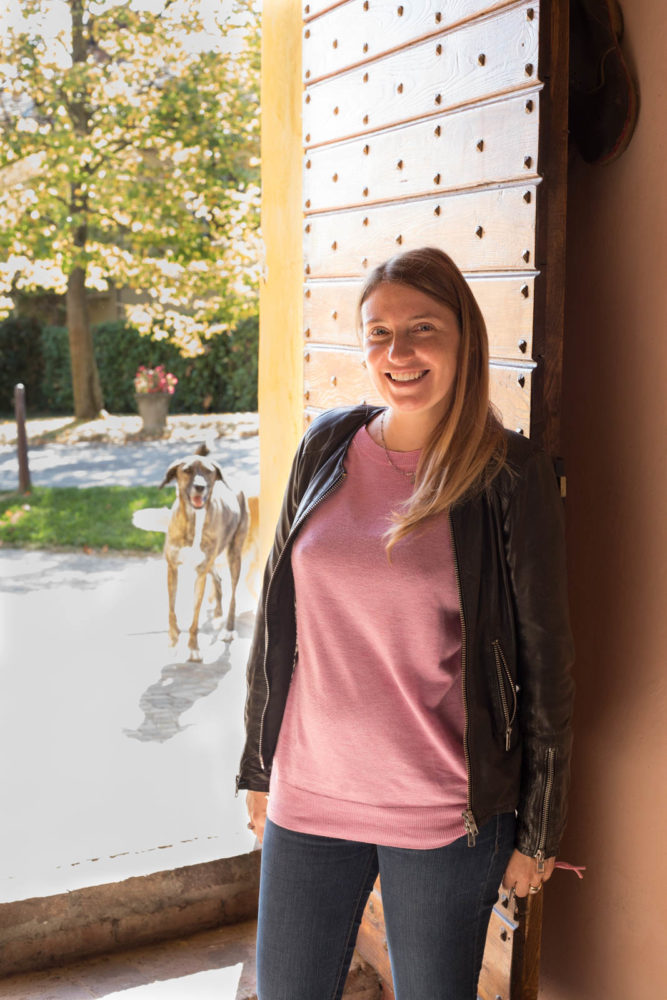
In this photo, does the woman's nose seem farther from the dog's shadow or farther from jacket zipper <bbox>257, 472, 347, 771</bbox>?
the dog's shadow

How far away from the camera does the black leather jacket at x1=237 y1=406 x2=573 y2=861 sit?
4.62 ft

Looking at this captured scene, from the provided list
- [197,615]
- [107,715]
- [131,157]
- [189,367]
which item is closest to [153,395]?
[189,367]

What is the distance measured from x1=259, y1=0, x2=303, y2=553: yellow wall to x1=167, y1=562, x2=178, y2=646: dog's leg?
2276 mm

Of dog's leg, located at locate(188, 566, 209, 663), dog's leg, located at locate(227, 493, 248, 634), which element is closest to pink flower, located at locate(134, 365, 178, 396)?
dog's leg, located at locate(227, 493, 248, 634)

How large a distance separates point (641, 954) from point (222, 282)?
652cm

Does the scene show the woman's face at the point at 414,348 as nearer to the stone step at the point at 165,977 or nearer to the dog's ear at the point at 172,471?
the stone step at the point at 165,977

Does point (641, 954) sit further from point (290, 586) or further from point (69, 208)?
point (69, 208)

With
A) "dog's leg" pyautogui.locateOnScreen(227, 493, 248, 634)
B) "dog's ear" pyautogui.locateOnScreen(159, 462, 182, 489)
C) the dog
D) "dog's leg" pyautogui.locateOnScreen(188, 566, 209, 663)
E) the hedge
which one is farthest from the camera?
the hedge

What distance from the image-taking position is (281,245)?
2.82m

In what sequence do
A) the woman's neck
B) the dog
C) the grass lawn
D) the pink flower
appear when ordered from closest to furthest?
1. the woman's neck
2. the dog
3. the grass lawn
4. the pink flower

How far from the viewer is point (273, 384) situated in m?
2.92

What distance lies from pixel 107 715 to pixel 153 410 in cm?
391

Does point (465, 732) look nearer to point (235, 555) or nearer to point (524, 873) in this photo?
point (524, 873)

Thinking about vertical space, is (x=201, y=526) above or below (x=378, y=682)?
below
